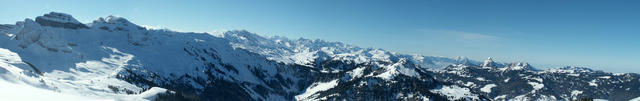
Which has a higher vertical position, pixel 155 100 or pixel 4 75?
pixel 4 75

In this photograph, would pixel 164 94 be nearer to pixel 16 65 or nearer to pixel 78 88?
Answer: pixel 78 88

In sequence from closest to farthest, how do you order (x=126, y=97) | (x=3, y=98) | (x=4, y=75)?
(x=3, y=98) → (x=4, y=75) → (x=126, y=97)

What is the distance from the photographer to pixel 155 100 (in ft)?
428

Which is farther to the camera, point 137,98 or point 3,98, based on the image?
point 137,98

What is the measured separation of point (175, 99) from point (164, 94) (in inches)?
182

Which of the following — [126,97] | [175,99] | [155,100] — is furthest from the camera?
[175,99]

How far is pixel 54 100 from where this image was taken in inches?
3346

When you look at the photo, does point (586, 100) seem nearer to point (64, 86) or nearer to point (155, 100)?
point (155, 100)

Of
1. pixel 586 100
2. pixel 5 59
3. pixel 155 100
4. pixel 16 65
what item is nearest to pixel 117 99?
pixel 155 100

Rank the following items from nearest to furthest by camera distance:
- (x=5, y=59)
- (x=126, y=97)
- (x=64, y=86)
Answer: (x=126, y=97) → (x=64, y=86) → (x=5, y=59)

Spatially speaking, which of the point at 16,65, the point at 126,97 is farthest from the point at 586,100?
the point at 16,65

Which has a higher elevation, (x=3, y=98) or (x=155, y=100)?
(x=3, y=98)

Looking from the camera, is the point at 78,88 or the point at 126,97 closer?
the point at 126,97

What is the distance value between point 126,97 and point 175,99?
2132 cm
